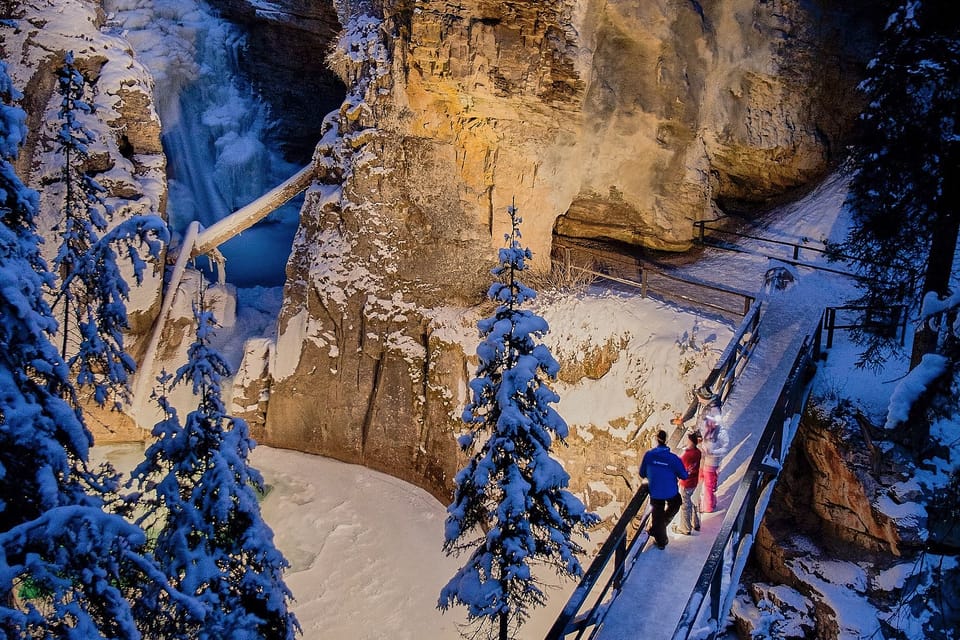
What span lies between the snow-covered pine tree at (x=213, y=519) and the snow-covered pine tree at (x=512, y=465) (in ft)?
7.85

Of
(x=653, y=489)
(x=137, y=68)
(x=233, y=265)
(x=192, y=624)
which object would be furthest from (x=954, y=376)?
(x=233, y=265)

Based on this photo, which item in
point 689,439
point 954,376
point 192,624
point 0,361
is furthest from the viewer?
point 689,439

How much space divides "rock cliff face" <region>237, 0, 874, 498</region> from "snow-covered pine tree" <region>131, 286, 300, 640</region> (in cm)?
904

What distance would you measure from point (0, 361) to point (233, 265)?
63.7 feet

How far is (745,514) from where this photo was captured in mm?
8781

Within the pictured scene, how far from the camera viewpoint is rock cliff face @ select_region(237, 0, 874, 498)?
16922mm

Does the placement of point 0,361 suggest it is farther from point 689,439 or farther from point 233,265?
point 233,265

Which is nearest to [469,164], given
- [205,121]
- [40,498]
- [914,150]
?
[914,150]

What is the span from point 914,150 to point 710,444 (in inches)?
202

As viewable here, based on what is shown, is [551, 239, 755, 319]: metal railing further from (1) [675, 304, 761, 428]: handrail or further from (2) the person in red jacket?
(2) the person in red jacket

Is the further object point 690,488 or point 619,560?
point 690,488

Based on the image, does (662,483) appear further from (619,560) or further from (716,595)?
(716,595)

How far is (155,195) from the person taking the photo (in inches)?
749

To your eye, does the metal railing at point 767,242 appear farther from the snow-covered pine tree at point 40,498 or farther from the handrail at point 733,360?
the snow-covered pine tree at point 40,498
